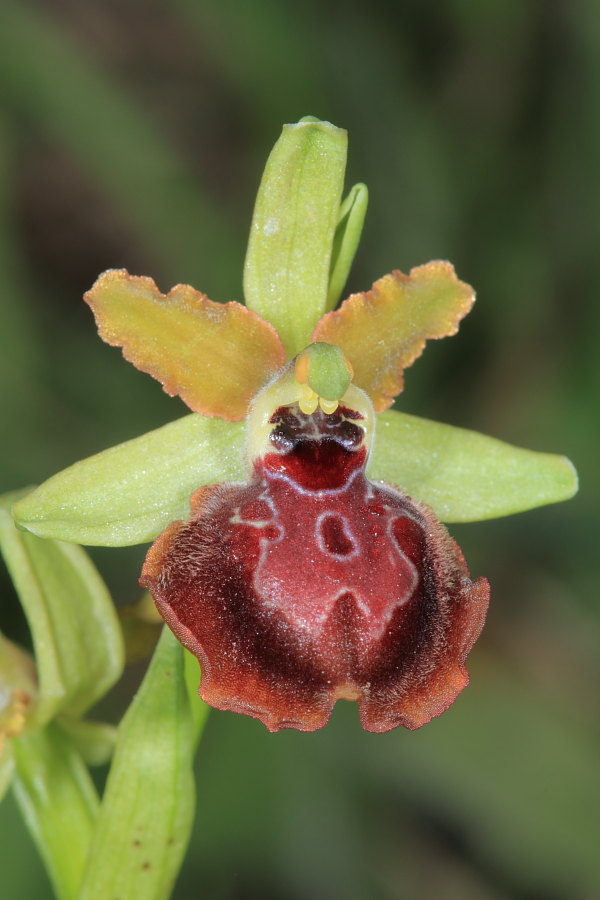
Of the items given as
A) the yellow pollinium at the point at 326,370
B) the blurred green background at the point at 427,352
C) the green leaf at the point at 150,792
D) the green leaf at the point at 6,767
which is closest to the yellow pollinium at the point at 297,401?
the yellow pollinium at the point at 326,370

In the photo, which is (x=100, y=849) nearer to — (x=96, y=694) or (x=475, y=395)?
(x=96, y=694)

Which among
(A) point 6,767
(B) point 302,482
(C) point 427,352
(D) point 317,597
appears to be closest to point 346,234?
(B) point 302,482

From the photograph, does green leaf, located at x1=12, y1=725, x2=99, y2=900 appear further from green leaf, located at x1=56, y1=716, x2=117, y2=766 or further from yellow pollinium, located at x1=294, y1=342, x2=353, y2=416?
yellow pollinium, located at x1=294, y1=342, x2=353, y2=416

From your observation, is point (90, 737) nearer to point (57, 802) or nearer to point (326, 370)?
point (57, 802)

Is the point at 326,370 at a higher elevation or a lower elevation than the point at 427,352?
lower

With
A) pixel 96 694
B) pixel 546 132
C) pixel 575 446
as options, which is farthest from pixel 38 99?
pixel 96 694

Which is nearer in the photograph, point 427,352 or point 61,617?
point 61,617

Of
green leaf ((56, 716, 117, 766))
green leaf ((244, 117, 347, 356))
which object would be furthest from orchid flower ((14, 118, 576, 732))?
green leaf ((56, 716, 117, 766))
